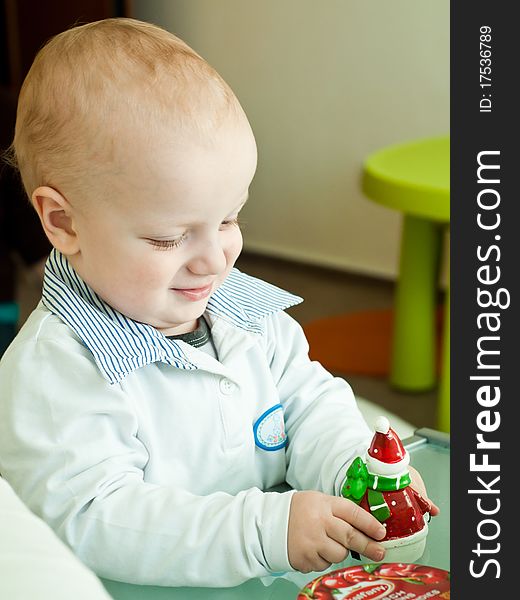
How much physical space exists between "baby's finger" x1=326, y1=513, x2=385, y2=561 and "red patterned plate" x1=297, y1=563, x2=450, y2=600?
0.01 meters

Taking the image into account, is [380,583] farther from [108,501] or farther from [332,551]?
[108,501]

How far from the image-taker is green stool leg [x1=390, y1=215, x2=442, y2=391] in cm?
217

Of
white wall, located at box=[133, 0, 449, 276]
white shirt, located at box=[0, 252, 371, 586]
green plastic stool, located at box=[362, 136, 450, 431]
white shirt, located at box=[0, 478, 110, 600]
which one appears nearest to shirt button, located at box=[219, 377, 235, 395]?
white shirt, located at box=[0, 252, 371, 586]

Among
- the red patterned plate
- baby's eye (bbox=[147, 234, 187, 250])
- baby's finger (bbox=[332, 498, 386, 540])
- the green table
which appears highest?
baby's eye (bbox=[147, 234, 187, 250])

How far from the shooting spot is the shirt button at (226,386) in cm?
76

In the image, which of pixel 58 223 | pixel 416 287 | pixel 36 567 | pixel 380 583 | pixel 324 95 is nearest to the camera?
pixel 36 567

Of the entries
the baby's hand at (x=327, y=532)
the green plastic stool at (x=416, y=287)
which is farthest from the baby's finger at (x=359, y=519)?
the green plastic stool at (x=416, y=287)

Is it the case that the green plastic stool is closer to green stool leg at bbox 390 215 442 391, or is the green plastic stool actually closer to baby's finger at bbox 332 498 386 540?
green stool leg at bbox 390 215 442 391

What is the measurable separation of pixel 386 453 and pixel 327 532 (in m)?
0.06

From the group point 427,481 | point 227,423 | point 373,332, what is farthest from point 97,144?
point 373,332

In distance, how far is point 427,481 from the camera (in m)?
0.81

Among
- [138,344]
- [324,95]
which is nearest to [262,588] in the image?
[138,344]

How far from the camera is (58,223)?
723 millimetres

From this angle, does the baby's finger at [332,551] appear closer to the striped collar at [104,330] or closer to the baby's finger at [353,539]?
the baby's finger at [353,539]
